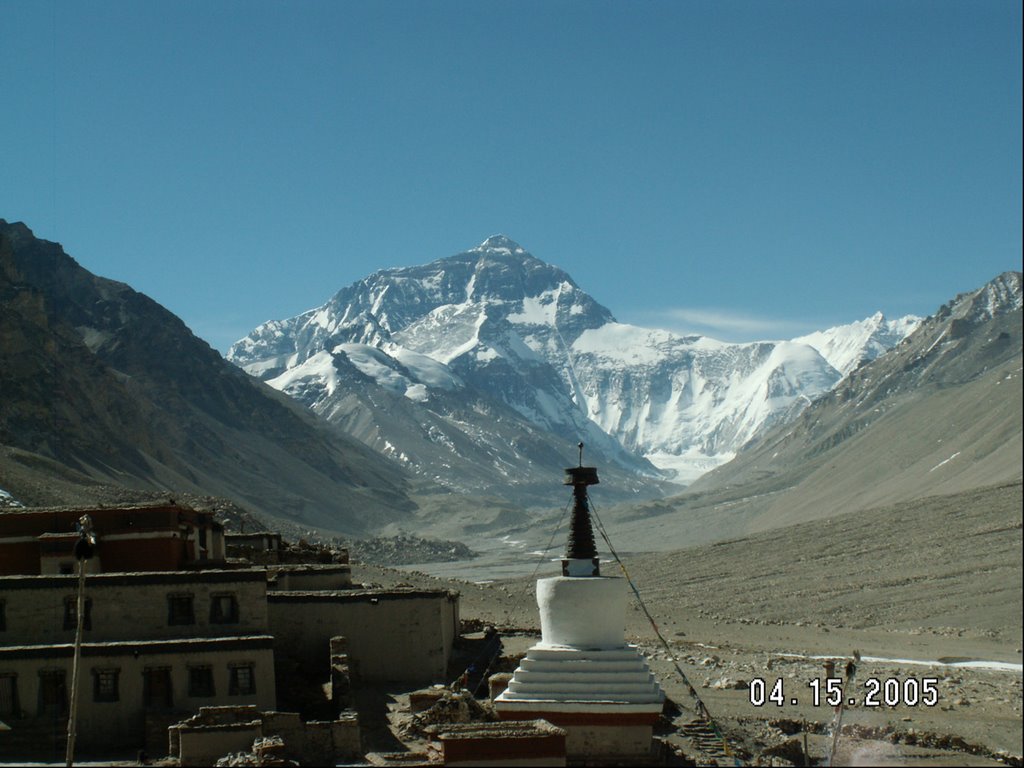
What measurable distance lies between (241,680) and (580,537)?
836 centimetres

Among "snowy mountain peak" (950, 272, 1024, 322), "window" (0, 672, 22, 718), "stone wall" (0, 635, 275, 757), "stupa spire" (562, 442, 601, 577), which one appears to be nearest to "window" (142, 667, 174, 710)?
"stone wall" (0, 635, 275, 757)

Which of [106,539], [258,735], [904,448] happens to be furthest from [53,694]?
[904,448]

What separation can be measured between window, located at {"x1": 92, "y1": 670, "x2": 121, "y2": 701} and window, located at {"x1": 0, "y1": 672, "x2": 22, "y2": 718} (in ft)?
4.02

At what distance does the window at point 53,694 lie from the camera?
72.2 feet

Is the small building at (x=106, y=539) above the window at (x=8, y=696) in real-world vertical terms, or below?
above

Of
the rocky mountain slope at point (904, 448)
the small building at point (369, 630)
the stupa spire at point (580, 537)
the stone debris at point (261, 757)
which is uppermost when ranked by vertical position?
the rocky mountain slope at point (904, 448)

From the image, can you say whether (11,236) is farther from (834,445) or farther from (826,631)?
(826,631)

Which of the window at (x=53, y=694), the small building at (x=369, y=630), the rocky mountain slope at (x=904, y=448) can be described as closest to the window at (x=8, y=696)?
the window at (x=53, y=694)

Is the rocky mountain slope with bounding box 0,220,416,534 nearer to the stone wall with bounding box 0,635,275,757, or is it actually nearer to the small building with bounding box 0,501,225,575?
the small building with bounding box 0,501,225,575

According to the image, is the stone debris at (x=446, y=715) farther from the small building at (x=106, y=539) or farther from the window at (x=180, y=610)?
the small building at (x=106, y=539)

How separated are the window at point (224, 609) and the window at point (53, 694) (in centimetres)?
278

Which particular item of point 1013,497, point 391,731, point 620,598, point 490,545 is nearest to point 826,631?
point 1013,497

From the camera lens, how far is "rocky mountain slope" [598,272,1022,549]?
94.9 meters

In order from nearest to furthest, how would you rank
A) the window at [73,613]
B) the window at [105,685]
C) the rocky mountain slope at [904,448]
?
the window at [105,685] < the window at [73,613] < the rocky mountain slope at [904,448]
